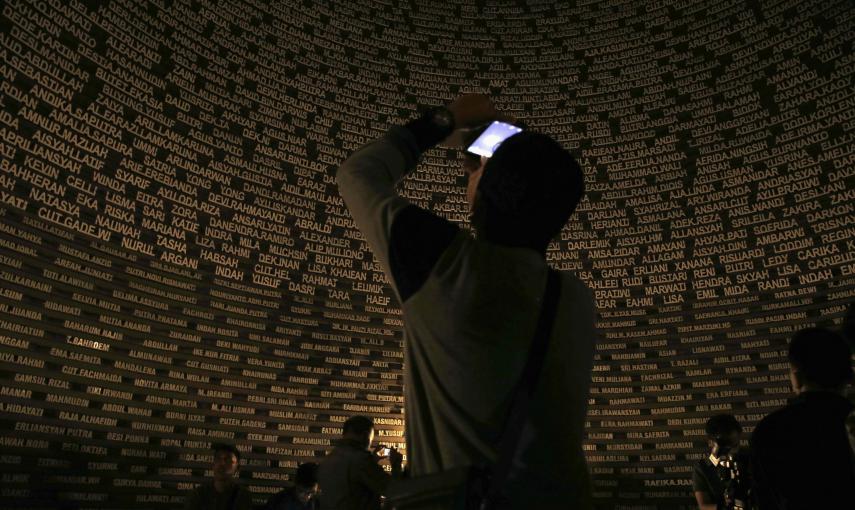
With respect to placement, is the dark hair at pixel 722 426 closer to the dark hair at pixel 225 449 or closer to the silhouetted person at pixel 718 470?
the silhouetted person at pixel 718 470

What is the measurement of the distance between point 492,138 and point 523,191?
0.50 feet

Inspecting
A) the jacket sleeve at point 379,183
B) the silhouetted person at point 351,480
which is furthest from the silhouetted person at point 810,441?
the silhouetted person at point 351,480

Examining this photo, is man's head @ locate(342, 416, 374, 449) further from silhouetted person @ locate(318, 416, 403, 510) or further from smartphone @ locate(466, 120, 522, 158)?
smartphone @ locate(466, 120, 522, 158)

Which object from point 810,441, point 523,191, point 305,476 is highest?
point 523,191

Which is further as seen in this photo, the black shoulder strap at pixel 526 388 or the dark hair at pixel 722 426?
the dark hair at pixel 722 426

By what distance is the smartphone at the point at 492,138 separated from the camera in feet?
3.59

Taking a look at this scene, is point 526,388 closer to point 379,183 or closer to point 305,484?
point 379,183

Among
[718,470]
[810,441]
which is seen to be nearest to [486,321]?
[810,441]

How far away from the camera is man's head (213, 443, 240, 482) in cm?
395

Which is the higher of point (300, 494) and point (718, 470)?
point (718, 470)

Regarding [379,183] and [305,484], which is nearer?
[379,183]

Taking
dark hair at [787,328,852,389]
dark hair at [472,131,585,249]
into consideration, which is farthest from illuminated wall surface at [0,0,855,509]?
dark hair at [472,131,585,249]

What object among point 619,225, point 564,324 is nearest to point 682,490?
point 619,225

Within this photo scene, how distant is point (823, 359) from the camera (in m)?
1.88
